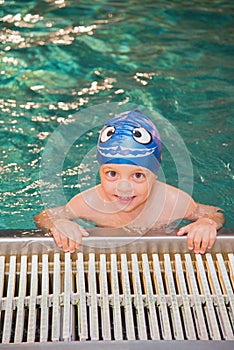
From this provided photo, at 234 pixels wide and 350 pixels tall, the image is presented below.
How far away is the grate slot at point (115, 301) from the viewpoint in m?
1.92

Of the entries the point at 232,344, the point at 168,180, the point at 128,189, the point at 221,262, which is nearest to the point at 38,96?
the point at 168,180

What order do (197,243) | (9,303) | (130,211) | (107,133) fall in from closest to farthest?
1. (9,303)
2. (197,243)
3. (107,133)
4. (130,211)

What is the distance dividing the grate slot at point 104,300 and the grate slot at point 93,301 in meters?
0.02

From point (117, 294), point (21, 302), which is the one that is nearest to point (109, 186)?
point (117, 294)

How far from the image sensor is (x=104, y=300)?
205cm

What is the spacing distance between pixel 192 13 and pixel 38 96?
2019 millimetres

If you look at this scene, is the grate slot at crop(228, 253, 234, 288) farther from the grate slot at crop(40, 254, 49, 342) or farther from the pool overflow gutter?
the grate slot at crop(40, 254, 49, 342)

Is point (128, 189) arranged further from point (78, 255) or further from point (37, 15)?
point (37, 15)

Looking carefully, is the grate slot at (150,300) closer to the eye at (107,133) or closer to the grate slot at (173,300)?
the grate slot at (173,300)

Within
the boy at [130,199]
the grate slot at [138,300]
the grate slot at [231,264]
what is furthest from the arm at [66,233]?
the grate slot at [231,264]

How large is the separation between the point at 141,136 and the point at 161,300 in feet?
2.43

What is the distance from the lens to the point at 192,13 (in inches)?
229

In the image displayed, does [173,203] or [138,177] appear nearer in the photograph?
[138,177]

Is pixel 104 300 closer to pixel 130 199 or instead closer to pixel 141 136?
pixel 130 199
